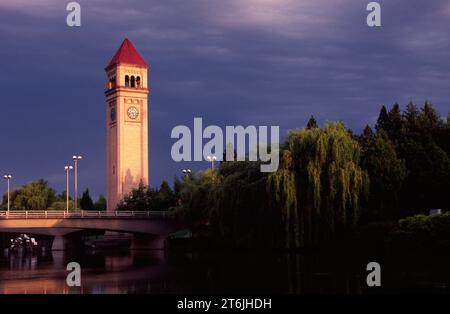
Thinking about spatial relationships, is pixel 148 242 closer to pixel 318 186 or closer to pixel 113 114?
pixel 113 114

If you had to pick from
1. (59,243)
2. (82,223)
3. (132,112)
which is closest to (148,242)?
(59,243)

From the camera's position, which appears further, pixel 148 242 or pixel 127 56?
pixel 127 56

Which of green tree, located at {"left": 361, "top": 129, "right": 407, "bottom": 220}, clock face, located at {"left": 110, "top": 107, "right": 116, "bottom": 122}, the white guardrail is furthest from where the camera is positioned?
clock face, located at {"left": 110, "top": 107, "right": 116, "bottom": 122}

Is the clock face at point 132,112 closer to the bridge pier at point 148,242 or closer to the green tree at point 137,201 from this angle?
the green tree at point 137,201

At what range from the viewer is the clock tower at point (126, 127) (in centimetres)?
9862

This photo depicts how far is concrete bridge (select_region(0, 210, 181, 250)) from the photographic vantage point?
65.9 meters

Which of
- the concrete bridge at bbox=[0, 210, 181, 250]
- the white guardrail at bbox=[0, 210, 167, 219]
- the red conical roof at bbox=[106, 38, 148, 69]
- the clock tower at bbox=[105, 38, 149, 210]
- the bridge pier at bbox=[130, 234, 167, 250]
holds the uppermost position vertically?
the red conical roof at bbox=[106, 38, 148, 69]

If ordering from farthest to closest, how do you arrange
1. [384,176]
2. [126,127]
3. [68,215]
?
[126,127] < [68,215] < [384,176]

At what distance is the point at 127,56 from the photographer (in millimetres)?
102500

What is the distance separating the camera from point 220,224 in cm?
5416

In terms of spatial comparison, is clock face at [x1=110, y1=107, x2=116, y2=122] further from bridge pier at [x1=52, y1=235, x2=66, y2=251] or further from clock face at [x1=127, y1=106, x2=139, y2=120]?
bridge pier at [x1=52, y1=235, x2=66, y2=251]

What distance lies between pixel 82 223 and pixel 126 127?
31.8 meters

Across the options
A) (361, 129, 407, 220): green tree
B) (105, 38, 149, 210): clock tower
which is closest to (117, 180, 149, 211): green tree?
(105, 38, 149, 210): clock tower

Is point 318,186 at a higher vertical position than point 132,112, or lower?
lower
